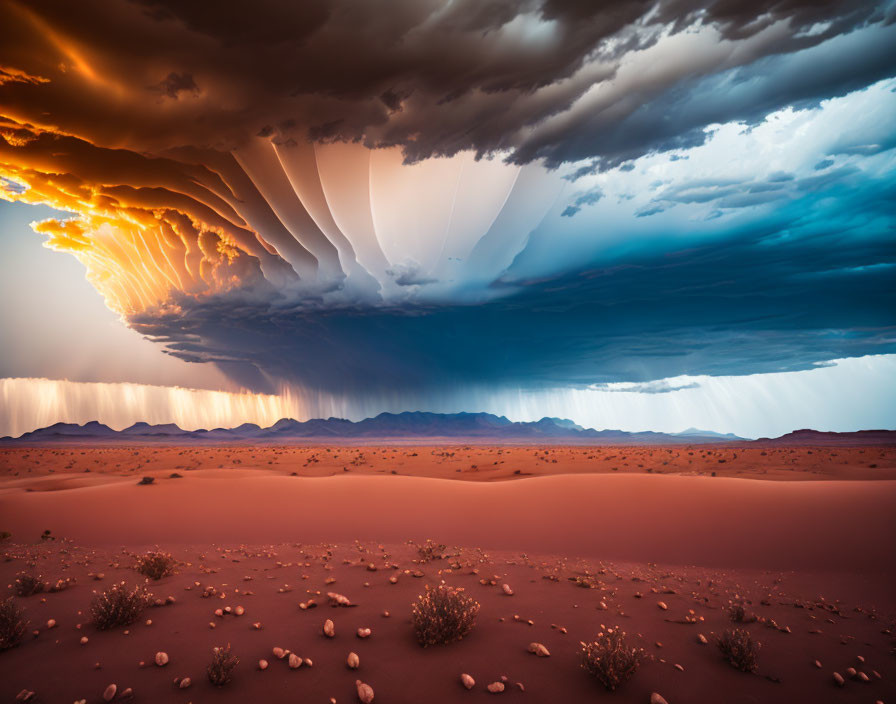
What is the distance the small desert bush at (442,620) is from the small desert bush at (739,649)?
10.2 feet

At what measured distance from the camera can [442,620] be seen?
5.55m

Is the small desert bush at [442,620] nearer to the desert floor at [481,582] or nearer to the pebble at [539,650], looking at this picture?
the desert floor at [481,582]

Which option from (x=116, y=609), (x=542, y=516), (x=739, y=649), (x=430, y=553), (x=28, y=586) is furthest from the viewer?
(x=542, y=516)

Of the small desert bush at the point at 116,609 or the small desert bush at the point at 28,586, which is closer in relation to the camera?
the small desert bush at the point at 116,609

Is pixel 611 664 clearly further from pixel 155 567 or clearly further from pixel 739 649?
pixel 155 567

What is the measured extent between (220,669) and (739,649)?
232 inches

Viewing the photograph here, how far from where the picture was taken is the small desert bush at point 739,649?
5000 mm

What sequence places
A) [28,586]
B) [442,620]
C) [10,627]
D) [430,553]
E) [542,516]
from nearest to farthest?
1. [10,627]
2. [442,620]
3. [28,586]
4. [430,553]
5. [542,516]

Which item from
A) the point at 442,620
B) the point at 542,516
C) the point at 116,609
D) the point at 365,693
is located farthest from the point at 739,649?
the point at 542,516

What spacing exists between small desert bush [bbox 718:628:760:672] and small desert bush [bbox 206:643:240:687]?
226 inches

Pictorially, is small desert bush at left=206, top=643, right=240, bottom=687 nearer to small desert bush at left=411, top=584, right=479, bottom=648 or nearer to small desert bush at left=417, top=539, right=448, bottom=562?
small desert bush at left=411, top=584, right=479, bottom=648

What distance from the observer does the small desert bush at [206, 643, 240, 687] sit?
450 cm

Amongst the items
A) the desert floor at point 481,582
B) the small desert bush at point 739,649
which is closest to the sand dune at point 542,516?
the desert floor at point 481,582

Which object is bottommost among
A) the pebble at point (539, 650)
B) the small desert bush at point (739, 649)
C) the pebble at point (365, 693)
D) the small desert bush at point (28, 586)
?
the small desert bush at point (28, 586)
